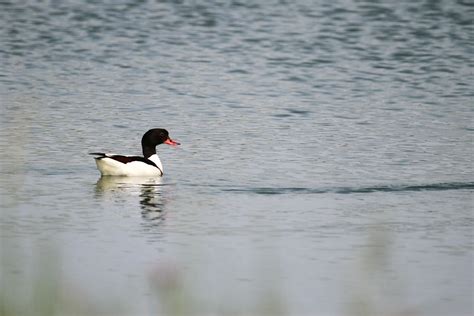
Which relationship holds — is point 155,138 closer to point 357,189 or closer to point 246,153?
point 246,153

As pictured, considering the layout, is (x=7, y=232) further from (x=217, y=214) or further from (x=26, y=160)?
(x=26, y=160)

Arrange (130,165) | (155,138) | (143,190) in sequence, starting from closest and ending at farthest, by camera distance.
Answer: (143,190)
(130,165)
(155,138)

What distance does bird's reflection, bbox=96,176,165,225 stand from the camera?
45.5 feet

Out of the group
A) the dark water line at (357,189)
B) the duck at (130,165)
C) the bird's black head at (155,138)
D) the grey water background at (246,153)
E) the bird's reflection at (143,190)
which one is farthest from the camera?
the bird's black head at (155,138)

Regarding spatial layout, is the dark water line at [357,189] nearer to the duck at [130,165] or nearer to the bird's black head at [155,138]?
the duck at [130,165]

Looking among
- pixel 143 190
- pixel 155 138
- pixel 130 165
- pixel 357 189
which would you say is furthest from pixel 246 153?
pixel 357 189

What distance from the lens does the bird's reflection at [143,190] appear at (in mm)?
13867

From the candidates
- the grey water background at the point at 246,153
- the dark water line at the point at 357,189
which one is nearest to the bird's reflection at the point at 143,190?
the grey water background at the point at 246,153

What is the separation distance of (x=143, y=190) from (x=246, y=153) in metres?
2.18

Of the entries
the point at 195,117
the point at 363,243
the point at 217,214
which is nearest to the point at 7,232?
the point at 217,214

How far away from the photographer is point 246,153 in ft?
56.8

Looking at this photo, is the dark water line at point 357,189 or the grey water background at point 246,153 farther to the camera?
the dark water line at point 357,189

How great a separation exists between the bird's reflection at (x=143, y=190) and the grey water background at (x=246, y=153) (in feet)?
0.15

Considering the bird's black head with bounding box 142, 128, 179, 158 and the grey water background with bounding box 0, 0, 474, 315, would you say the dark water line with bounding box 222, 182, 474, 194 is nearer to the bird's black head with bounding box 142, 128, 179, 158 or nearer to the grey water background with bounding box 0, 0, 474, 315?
the grey water background with bounding box 0, 0, 474, 315
